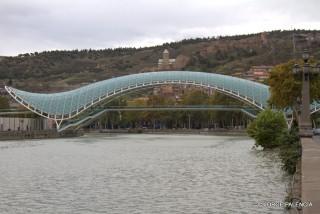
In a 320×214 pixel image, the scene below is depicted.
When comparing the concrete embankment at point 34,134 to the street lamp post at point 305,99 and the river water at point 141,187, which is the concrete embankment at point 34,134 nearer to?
the river water at point 141,187

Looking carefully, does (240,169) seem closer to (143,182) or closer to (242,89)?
(143,182)

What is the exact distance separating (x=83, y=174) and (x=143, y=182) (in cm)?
478

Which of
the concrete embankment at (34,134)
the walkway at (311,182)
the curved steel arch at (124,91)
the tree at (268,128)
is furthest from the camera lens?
the curved steel arch at (124,91)

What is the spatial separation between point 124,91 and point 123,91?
20cm

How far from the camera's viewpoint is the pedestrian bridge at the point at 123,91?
353 feet

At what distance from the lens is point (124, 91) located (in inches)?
4313

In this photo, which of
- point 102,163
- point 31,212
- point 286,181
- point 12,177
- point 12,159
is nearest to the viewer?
point 31,212

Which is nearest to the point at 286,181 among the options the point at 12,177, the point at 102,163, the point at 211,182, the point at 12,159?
the point at 211,182

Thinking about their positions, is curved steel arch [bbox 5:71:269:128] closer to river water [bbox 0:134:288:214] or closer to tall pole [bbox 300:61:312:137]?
river water [bbox 0:134:288:214]

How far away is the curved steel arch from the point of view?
108 m

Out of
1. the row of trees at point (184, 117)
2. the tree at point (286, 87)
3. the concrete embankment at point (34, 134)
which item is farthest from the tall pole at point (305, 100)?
the row of trees at point (184, 117)

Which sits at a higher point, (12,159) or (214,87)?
(214,87)

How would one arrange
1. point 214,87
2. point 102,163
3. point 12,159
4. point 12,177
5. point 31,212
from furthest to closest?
point 214,87, point 12,159, point 102,163, point 12,177, point 31,212

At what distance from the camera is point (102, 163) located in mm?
A: 37219
